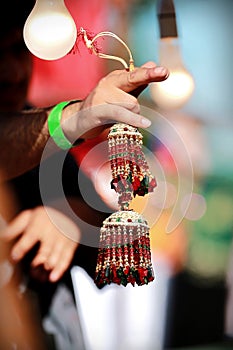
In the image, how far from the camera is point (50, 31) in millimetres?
1268

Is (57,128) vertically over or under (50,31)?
under

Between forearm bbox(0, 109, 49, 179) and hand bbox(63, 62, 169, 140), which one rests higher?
hand bbox(63, 62, 169, 140)

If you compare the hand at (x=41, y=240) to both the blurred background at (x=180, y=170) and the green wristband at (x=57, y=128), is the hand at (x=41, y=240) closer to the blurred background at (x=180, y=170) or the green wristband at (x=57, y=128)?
the blurred background at (x=180, y=170)

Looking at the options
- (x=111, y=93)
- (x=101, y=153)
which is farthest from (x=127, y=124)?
(x=101, y=153)

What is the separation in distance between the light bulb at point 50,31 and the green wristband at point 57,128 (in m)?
0.14

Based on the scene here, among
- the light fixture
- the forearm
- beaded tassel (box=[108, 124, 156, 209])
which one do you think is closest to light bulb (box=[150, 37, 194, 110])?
the light fixture

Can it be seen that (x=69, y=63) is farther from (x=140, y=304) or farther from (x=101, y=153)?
(x=140, y=304)

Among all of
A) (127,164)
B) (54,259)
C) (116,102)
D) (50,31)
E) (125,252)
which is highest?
(50,31)

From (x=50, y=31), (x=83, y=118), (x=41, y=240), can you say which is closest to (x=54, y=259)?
(x=41, y=240)

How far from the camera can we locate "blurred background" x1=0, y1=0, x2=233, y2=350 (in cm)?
179

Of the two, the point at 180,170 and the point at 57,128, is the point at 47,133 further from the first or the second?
the point at 180,170

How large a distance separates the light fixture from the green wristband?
349 millimetres

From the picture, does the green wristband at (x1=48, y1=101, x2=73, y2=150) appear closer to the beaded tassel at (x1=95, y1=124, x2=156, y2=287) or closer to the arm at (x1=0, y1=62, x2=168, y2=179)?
the arm at (x1=0, y1=62, x2=168, y2=179)

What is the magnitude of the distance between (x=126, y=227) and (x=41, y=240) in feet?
1.72
